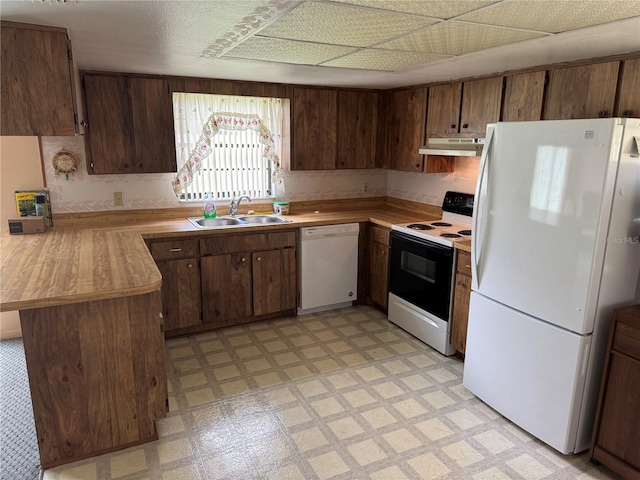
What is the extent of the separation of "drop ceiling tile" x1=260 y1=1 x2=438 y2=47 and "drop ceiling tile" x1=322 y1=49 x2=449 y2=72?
11.8 inches

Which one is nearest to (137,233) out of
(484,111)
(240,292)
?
(240,292)

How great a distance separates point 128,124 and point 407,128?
2454 millimetres

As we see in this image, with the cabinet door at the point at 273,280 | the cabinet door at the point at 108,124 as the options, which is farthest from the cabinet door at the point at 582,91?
the cabinet door at the point at 108,124

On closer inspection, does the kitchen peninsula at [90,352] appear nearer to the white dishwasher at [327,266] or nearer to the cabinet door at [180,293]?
the cabinet door at [180,293]

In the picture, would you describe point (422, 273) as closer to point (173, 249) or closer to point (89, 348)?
point (173, 249)

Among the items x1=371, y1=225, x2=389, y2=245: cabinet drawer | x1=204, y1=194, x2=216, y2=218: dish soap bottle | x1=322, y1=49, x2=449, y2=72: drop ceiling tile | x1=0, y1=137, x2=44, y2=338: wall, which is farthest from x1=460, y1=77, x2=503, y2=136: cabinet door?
x1=0, y1=137, x2=44, y2=338: wall

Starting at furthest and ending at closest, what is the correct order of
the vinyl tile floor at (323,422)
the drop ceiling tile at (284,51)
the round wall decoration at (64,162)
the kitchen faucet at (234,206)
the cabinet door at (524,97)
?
the kitchen faucet at (234,206) < the round wall decoration at (64,162) < the cabinet door at (524,97) < the drop ceiling tile at (284,51) < the vinyl tile floor at (323,422)

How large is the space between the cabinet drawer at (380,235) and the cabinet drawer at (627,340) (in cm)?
209

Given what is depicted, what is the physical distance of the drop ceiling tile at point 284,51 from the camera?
7.63 ft

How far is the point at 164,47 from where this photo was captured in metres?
2.50

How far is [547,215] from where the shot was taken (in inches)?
89.0

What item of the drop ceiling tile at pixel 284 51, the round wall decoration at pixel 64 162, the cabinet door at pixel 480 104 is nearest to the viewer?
the drop ceiling tile at pixel 284 51

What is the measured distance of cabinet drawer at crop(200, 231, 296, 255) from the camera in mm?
3611

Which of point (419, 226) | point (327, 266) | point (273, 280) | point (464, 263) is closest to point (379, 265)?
point (327, 266)
